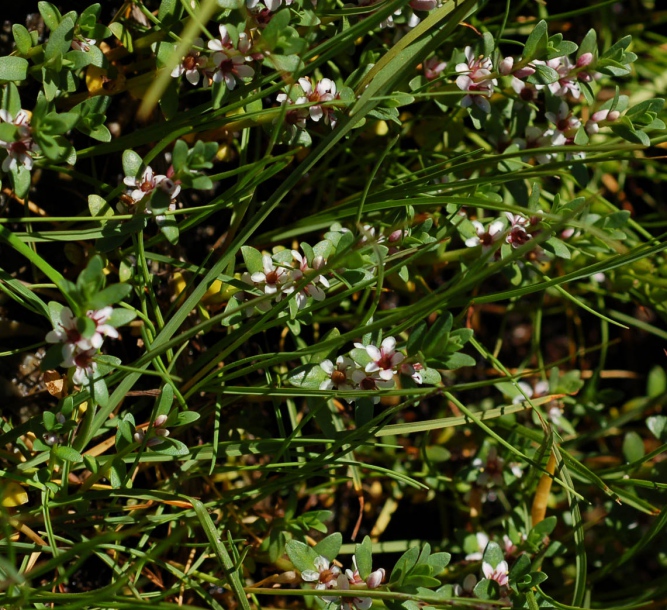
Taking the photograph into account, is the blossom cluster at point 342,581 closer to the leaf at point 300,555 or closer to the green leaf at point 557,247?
the leaf at point 300,555

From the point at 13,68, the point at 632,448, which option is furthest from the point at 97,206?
the point at 632,448

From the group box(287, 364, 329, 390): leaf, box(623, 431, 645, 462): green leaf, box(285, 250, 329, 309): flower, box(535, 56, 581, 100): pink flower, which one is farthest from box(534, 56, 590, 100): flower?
box(623, 431, 645, 462): green leaf

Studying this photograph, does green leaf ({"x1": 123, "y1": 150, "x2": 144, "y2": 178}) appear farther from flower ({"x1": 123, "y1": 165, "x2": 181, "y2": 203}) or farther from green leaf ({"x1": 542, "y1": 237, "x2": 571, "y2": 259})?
green leaf ({"x1": 542, "y1": 237, "x2": 571, "y2": 259})

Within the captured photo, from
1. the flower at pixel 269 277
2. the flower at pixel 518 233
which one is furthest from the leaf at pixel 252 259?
the flower at pixel 518 233

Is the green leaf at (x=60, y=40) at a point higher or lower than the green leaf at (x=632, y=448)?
higher

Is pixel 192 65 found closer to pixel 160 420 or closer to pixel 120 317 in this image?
pixel 120 317

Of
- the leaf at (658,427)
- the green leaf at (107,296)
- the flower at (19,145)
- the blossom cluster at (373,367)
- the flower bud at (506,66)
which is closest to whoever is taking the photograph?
the green leaf at (107,296)
